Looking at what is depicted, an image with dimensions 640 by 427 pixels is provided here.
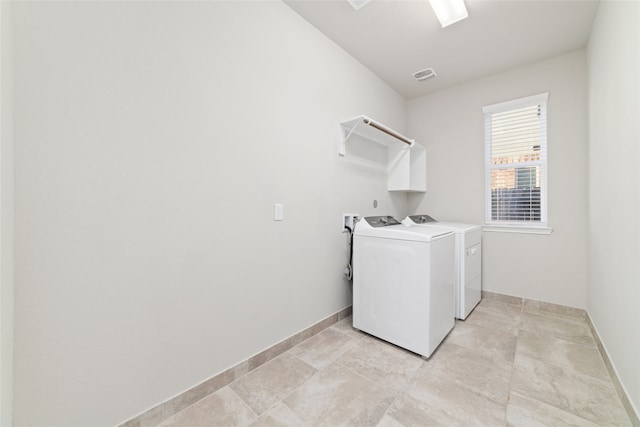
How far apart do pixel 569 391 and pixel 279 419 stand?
172 centimetres

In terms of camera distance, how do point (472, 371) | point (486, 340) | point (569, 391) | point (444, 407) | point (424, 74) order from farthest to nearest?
point (424, 74)
point (486, 340)
point (472, 371)
point (569, 391)
point (444, 407)

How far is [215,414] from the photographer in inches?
53.7

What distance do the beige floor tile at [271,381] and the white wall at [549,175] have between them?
2.57m

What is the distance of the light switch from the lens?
1883 mm

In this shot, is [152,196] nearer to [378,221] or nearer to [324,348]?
[324,348]

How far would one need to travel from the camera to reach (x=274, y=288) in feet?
6.20

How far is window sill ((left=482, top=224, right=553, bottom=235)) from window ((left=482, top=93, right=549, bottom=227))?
1.1 inches

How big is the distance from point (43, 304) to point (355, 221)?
2226 mm

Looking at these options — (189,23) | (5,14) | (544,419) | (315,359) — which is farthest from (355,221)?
(5,14)

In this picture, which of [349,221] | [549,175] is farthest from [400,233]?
[549,175]

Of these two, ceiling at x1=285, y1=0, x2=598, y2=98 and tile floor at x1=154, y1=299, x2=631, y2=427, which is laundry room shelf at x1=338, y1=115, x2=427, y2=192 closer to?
ceiling at x1=285, y1=0, x2=598, y2=98

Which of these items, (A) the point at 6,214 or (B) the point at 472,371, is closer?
(A) the point at 6,214

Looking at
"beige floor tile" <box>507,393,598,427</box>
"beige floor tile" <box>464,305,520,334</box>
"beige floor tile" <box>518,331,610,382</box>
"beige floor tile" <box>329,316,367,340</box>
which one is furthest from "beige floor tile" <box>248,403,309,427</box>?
"beige floor tile" <box>464,305,520,334</box>

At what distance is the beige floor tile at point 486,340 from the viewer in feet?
6.34
